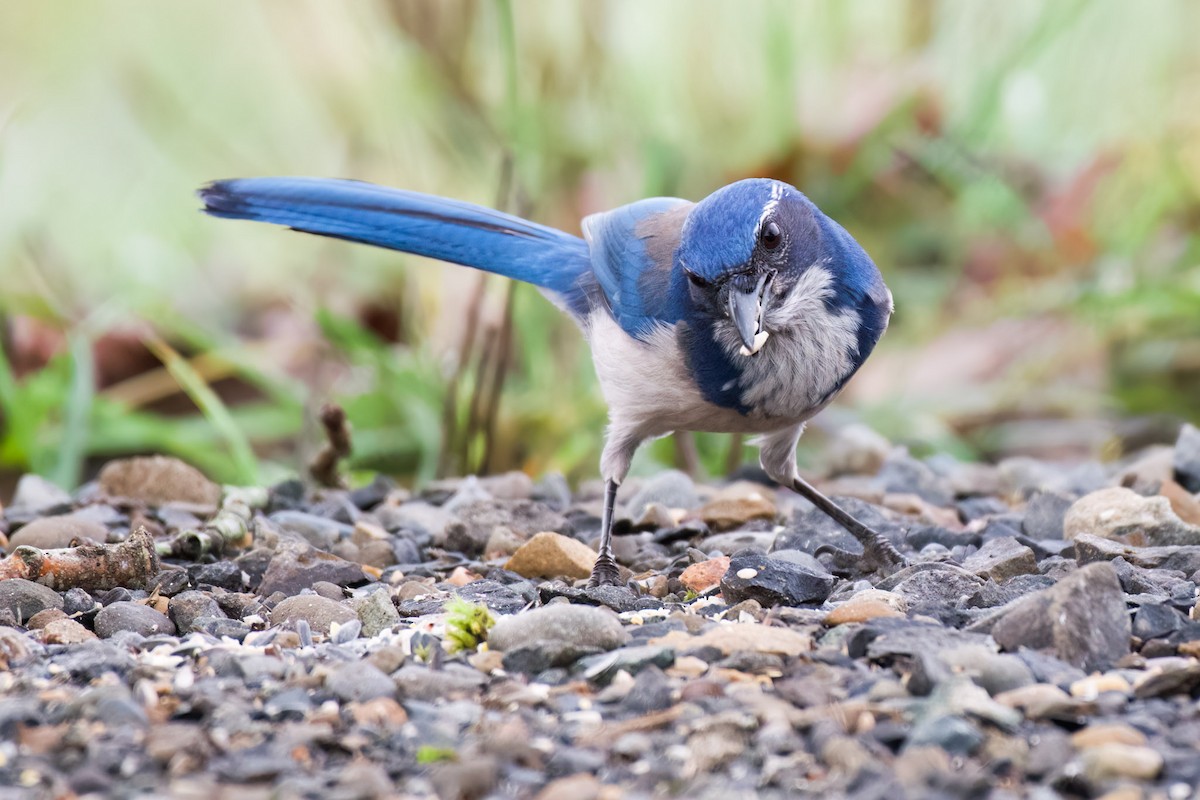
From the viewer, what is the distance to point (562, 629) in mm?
2633

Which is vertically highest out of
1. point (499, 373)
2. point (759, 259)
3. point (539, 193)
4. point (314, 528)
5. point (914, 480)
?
point (539, 193)

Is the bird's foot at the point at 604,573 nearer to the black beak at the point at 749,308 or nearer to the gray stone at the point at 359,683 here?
the black beak at the point at 749,308

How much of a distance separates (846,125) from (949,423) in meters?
1.42

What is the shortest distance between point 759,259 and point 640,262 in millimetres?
523

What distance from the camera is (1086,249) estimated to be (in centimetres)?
638

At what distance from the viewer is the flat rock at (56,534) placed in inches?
136

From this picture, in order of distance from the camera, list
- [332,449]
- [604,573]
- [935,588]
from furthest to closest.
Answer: [332,449]
[604,573]
[935,588]

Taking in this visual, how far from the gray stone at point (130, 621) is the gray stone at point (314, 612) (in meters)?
0.21

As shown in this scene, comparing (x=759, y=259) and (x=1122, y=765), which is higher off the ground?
(x=759, y=259)

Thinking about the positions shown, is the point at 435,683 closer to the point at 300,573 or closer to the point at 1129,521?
the point at 300,573

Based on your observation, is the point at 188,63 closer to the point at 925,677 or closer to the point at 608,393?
the point at 608,393

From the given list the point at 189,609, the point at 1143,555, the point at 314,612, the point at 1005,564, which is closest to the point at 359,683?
the point at 314,612

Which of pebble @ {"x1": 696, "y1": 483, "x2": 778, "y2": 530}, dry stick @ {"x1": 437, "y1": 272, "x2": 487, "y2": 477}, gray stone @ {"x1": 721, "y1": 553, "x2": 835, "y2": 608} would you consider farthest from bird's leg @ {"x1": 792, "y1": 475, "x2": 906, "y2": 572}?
dry stick @ {"x1": 437, "y1": 272, "x2": 487, "y2": 477}

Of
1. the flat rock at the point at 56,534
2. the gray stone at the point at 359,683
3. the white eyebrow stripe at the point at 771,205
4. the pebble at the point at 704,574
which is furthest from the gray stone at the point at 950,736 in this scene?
the flat rock at the point at 56,534
